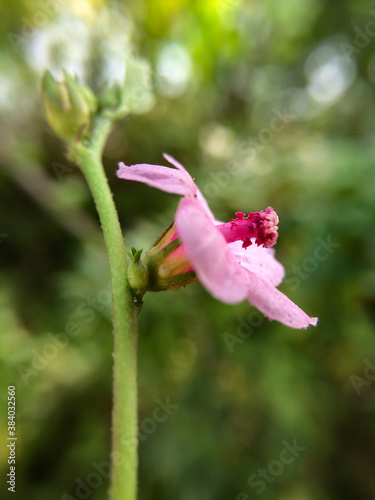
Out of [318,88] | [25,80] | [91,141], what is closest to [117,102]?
[91,141]

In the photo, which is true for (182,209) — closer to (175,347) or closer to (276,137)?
(175,347)

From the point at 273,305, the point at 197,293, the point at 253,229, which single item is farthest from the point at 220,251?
the point at 197,293

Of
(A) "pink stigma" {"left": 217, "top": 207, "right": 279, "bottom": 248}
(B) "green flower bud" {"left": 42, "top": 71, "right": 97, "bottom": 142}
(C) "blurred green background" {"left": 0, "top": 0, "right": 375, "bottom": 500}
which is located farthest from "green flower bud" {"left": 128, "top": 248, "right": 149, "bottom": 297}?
(C) "blurred green background" {"left": 0, "top": 0, "right": 375, "bottom": 500}

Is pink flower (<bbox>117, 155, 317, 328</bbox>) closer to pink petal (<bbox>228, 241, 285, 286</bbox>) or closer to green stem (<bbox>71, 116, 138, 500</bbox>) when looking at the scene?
pink petal (<bbox>228, 241, 285, 286</bbox>)

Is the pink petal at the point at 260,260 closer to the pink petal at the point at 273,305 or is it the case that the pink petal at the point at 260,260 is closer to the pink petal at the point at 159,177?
the pink petal at the point at 273,305

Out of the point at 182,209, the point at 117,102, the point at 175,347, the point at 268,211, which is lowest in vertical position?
the point at 182,209
